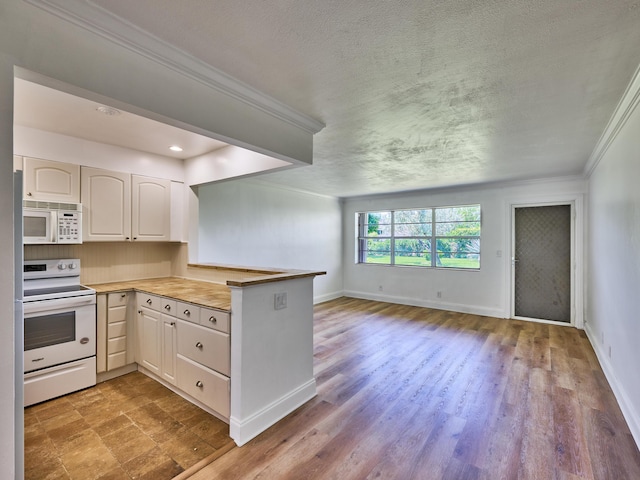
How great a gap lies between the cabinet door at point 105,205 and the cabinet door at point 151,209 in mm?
72

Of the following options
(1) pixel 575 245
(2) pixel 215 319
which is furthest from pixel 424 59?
(1) pixel 575 245

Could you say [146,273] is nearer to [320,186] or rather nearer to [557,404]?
[320,186]

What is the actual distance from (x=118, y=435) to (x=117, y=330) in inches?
44.5

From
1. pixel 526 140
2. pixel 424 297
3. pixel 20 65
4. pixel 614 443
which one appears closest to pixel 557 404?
Result: pixel 614 443

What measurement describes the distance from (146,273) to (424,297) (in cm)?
492

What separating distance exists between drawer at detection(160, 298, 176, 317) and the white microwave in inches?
42.1

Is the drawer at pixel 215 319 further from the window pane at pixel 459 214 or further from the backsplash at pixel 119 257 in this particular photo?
the window pane at pixel 459 214

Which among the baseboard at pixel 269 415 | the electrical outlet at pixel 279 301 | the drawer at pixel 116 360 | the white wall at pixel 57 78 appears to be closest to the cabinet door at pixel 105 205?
the drawer at pixel 116 360

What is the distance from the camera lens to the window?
18.5 feet

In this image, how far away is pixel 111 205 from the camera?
3.14 meters

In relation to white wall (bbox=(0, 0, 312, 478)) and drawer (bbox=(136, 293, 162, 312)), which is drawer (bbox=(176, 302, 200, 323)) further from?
white wall (bbox=(0, 0, 312, 478))

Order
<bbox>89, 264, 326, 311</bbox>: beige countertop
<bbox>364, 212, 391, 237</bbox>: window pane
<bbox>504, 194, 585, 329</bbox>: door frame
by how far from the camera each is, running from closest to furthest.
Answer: <bbox>89, 264, 326, 311</bbox>: beige countertop
<bbox>504, 194, 585, 329</bbox>: door frame
<bbox>364, 212, 391, 237</bbox>: window pane

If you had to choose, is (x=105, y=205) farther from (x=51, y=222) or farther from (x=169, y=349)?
(x=169, y=349)

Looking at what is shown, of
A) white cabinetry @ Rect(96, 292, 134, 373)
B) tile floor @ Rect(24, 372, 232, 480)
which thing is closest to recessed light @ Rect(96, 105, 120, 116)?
white cabinetry @ Rect(96, 292, 134, 373)
